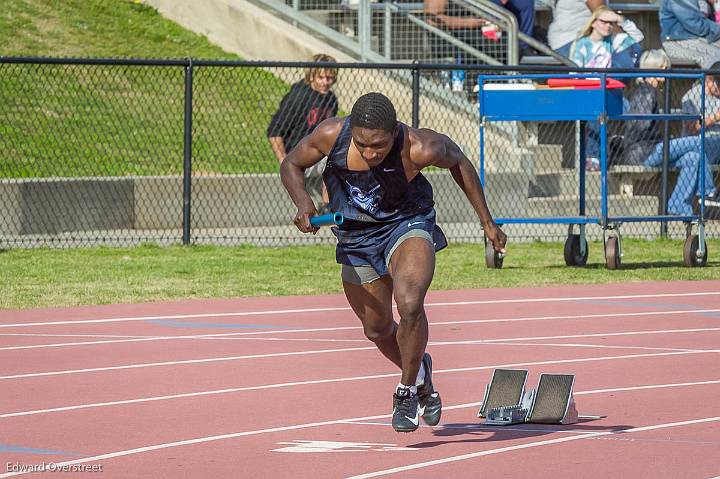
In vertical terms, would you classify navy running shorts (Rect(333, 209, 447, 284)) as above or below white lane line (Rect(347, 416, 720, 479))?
above

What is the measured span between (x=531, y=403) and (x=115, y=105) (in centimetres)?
1320

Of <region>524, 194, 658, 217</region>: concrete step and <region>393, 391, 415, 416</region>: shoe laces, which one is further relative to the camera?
<region>524, 194, 658, 217</region>: concrete step

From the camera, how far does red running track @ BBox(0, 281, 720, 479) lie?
6.94 meters

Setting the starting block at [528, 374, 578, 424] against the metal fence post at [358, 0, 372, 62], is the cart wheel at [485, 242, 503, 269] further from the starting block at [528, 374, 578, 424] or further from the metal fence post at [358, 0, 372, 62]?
the starting block at [528, 374, 578, 424]

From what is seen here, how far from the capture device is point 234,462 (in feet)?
22.6

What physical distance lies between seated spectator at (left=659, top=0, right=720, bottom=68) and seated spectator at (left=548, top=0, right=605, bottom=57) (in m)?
1.26

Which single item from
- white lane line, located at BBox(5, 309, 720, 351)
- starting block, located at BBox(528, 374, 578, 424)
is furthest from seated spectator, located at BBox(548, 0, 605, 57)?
starting block, located at BBox(528, 374, 578, 424)

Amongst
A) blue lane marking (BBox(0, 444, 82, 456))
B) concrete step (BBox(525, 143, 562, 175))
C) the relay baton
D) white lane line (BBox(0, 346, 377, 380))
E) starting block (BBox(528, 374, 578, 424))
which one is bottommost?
white lane line (BBox(0, 346, 377, 380))

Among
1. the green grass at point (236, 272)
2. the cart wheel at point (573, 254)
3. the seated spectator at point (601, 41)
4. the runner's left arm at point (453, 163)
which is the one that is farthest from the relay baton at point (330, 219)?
the seated spectator at point (601, 41)

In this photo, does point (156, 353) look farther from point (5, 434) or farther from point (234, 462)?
point (234, 462)

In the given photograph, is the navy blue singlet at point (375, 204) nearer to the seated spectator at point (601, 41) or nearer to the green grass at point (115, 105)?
the green grass at point (115, 105)

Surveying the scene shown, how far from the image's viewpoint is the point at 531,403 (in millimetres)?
8016

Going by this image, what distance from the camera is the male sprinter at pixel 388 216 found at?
752 centimetres

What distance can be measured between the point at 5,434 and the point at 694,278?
9.10 m
